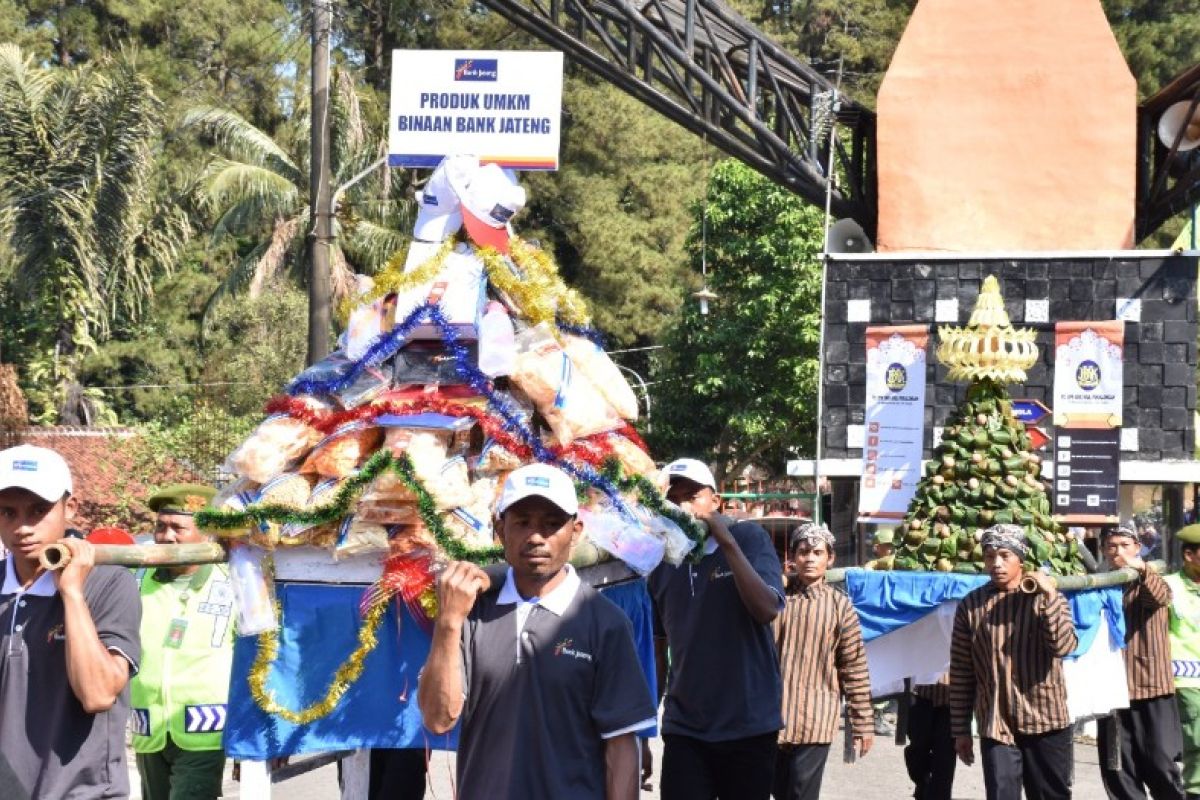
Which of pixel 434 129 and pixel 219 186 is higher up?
pixel 219 186

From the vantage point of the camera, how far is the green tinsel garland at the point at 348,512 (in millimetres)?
6148

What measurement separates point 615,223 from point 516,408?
123ft

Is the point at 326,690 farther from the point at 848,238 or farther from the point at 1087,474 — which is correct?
the point at 848,238

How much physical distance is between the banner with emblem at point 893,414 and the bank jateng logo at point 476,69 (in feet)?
30.6

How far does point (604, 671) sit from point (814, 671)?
4292 mm

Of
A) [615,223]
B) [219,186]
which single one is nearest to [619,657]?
[219,186]

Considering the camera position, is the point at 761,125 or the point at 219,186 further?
the point at 219,186

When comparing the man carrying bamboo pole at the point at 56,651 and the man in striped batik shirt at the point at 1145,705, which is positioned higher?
the man carrying bamboo pole at the point at 56,651

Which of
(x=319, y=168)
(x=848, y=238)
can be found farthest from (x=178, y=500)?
(x=848, y=238)

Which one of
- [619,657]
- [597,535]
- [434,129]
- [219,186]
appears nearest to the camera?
[619,657]

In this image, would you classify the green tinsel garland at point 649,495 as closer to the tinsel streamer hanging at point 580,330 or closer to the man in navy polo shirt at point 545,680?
the tinsel streamer hanging at point 580,330

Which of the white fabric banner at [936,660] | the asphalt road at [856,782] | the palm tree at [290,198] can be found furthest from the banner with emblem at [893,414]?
the palm tree at [290,198]

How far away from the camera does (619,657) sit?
470cm

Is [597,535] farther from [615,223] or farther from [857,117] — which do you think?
[615,223]
